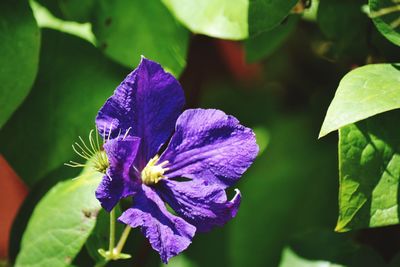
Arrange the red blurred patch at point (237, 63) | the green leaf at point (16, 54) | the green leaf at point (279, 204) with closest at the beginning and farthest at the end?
the green leaf at point (16, 54), the green leaf at point (279, 204), the red blurred patch at point (237, 63)

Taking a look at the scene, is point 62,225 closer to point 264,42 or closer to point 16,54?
point 16,54

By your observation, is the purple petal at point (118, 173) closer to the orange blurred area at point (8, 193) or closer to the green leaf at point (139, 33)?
the green leaf at point (139, 33)

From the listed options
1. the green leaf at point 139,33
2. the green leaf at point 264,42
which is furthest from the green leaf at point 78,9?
the green leaf at point 264,42

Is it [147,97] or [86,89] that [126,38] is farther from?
[147,97]

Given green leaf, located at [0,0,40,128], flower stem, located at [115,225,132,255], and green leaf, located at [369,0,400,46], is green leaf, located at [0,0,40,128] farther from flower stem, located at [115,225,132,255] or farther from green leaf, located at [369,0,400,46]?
green leaf, located at [369,0,400,46]

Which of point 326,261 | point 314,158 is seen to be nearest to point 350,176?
point 326,261

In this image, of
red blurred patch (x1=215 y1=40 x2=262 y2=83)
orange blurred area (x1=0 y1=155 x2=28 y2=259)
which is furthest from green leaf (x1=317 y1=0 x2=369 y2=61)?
orange blurred area (x1=0 y1=155 x2=28 y2=259)
